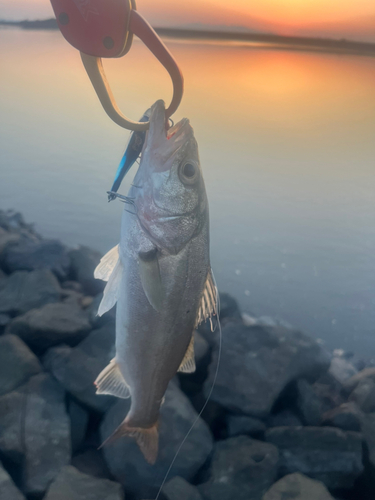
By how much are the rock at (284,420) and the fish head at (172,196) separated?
2.29 m

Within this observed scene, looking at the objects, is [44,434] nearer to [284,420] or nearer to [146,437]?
[146,437]

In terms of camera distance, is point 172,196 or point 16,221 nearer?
point 172,196

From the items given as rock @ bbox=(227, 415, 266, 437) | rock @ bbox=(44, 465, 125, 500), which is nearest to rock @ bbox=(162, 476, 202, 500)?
rock @ bbox=(44, 465, 125, 500)

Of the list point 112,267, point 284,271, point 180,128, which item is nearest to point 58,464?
point 112,267

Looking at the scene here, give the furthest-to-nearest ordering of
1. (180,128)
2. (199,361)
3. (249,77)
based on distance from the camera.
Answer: (249,77) < (199,361) < (180,128)

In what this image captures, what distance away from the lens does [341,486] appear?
290cm

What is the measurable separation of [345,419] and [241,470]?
1.02 m

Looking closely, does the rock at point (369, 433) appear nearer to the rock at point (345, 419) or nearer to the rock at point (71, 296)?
the rock at point (345, 419)

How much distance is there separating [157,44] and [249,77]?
3431 cm

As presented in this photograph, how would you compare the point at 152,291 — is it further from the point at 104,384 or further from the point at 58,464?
the point at 58,464

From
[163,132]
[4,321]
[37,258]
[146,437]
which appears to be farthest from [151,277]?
[37,258]

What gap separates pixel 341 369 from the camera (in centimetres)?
468

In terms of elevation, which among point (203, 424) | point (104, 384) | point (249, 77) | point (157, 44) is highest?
point (249, 77)

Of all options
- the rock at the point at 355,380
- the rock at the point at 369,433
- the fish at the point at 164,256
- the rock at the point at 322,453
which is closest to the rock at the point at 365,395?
the rock at the point at 355,380
